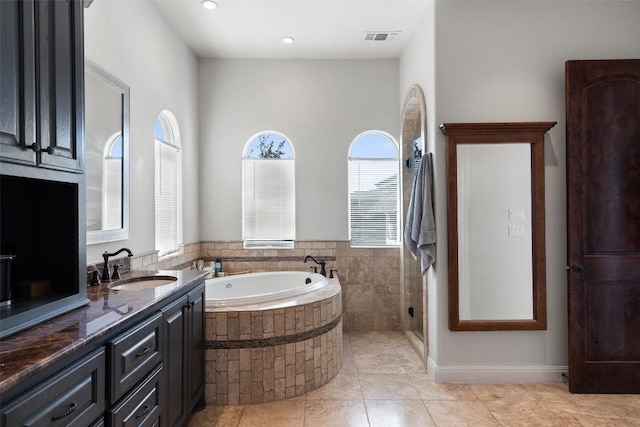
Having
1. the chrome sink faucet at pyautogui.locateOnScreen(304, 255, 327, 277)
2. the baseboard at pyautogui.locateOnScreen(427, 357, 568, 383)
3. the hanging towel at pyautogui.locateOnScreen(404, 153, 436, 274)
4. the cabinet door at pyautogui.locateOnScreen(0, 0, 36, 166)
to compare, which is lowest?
the baseboard at pyautogui.locateOnScreen(427, 357, 568, 383)

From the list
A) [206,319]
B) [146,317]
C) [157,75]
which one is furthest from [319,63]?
[146,317]

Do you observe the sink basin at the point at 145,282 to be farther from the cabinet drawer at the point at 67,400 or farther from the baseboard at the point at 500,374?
the baseboard at the point at 500,374

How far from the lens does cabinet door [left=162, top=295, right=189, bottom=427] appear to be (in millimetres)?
1864

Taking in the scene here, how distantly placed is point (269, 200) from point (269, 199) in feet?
0.04

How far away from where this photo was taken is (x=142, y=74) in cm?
285

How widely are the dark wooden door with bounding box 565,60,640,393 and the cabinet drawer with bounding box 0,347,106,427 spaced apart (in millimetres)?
3050

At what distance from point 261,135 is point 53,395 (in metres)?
3.51

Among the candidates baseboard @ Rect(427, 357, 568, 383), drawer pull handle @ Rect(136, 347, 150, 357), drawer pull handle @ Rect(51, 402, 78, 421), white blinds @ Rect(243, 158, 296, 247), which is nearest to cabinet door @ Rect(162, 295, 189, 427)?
drawer pull handle @ Rect(136, 347, 150, 357)

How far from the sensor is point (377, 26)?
3.45 m

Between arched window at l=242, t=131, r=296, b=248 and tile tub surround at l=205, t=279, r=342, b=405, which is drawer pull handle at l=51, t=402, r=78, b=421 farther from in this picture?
arched window at l=242, t=131, r=296, b=248

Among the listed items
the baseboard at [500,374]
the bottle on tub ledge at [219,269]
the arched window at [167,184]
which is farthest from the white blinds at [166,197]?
the baseboard at [500,374]

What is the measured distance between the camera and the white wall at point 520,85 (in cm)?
286

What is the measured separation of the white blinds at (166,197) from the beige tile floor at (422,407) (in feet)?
5.22

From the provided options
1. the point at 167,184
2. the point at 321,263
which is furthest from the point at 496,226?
the point at 167,184
